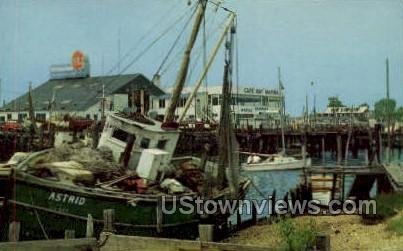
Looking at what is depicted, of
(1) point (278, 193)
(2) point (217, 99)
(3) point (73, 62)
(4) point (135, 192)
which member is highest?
(3) point (73, 62)

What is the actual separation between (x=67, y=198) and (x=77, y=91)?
47607 millimetres

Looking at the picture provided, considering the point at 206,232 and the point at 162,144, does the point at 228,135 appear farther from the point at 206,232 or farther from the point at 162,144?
the point at 206,232

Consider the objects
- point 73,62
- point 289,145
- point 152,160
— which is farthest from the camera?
point 73,62

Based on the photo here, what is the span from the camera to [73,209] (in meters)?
15.2

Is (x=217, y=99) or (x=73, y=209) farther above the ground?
(x=217, y=99)

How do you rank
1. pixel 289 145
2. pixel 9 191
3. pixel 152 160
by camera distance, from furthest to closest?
pixel 289 145, pixel 152 160, pixel 9 191

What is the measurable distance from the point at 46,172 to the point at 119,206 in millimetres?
2094

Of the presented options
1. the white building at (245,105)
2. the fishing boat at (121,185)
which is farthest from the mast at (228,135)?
the white building at (245,105)

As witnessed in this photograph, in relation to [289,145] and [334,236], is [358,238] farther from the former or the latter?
[289,145]

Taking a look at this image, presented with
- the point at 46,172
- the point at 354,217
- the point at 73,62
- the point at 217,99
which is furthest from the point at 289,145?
the point at 46,172

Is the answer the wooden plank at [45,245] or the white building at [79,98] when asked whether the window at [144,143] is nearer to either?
the wooden plank at [45,245]

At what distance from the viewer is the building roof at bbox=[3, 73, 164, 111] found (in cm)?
5781

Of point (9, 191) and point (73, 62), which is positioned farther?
point (73, 62)

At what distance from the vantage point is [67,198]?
49.5 feet
